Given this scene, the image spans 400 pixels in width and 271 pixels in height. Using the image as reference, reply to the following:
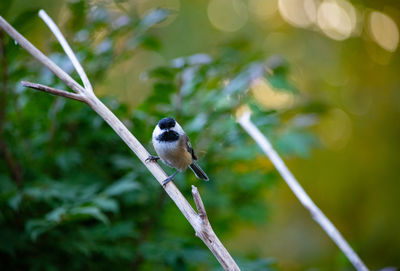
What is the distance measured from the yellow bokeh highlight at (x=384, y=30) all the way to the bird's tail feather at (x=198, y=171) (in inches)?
93.1

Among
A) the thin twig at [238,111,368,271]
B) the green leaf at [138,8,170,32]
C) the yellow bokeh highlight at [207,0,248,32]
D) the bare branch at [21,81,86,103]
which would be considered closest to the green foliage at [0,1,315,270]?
the green leaf at [138,8,170,32]

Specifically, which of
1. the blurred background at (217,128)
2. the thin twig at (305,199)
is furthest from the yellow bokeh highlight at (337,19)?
the thin twig at (305,199)

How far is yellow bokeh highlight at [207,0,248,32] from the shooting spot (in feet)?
13.1

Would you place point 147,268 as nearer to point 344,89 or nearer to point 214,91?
point 214,91

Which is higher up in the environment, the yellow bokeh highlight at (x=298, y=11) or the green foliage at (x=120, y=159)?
the yellow bokeh highlight at (x=298, y=11)

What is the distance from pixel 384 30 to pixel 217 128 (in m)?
2.34

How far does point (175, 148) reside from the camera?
227 centimetres

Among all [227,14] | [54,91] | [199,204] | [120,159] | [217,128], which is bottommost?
[199,204]

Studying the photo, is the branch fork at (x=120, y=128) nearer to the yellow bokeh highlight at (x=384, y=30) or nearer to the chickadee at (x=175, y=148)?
the chickadee at (x=175, y=148)

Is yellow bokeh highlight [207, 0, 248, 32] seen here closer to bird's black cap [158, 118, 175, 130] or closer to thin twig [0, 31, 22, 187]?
bird's black cap [158, 118, 175, 130]

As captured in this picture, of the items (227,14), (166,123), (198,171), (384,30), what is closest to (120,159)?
(166,123)

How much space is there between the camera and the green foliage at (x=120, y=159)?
177cm

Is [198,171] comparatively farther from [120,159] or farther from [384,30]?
[384,30]

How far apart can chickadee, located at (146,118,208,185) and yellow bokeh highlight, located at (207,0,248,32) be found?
210 cm
